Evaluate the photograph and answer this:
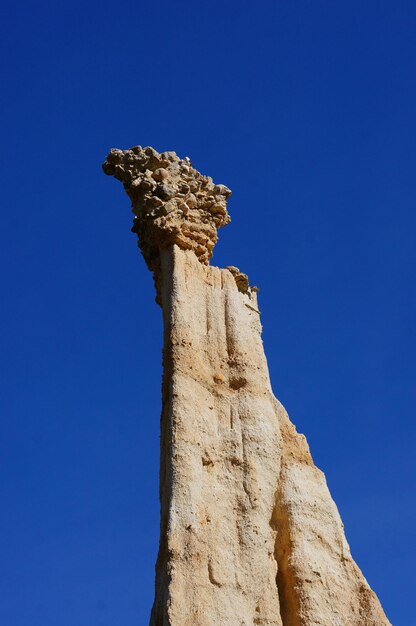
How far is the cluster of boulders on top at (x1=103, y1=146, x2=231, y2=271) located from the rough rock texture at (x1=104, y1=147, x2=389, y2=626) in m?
0.03

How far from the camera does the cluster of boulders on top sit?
1149 cm

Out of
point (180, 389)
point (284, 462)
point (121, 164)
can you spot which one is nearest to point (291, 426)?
point (284, 462)

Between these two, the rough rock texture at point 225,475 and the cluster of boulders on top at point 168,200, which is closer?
the rough rock texture at point 225,475

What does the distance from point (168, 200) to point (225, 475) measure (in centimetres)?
390

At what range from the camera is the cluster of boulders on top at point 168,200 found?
11492 millimetres

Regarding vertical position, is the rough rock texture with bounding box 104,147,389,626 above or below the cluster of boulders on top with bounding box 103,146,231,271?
below

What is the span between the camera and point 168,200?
11.6m

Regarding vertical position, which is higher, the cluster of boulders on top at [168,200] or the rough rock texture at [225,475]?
the cluster of boulders on top at [168,200]

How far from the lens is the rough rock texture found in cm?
853

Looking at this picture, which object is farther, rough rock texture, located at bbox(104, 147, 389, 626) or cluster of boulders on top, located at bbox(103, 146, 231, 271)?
cluster of boulders on top, located at bbox(103, 146, 231, 271)

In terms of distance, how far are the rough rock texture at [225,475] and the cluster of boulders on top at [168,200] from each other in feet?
0.09

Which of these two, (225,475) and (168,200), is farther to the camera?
(168,200)

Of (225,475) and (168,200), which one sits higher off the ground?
(168,200)

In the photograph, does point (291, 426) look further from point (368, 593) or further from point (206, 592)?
point (206, 592)
